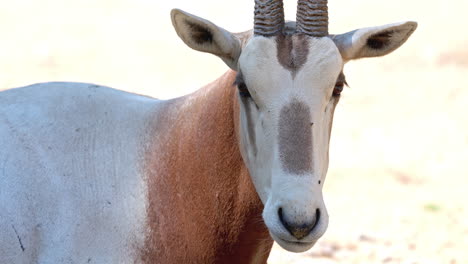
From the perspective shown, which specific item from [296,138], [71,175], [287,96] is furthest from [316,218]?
[71,175]

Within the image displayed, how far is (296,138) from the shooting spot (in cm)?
504

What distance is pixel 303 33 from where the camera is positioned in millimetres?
5332

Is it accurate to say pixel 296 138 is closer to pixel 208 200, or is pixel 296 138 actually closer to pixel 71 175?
pixel 208 200

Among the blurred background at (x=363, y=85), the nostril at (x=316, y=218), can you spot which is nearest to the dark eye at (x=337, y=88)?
the nostril at (x=316, y=218)

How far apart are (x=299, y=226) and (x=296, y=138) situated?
530 mm

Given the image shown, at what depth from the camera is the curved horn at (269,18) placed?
210 inches

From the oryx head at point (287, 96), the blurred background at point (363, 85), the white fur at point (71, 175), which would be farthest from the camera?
the blurred background at point (363, 85)

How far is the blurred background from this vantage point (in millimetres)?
10852

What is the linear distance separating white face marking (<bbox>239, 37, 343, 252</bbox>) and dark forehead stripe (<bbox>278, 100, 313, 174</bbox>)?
12mm

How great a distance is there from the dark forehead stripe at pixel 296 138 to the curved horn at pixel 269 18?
52 cm

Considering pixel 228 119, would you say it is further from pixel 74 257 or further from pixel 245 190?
pixel 74 257

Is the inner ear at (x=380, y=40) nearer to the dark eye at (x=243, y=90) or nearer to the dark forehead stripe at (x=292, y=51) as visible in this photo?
the dark forehead stripe at (x=292, y=51)

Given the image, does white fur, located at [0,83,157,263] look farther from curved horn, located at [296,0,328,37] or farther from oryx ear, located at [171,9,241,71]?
curved horn, located at [296,0,328,37]

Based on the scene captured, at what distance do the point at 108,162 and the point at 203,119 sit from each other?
0.69m
